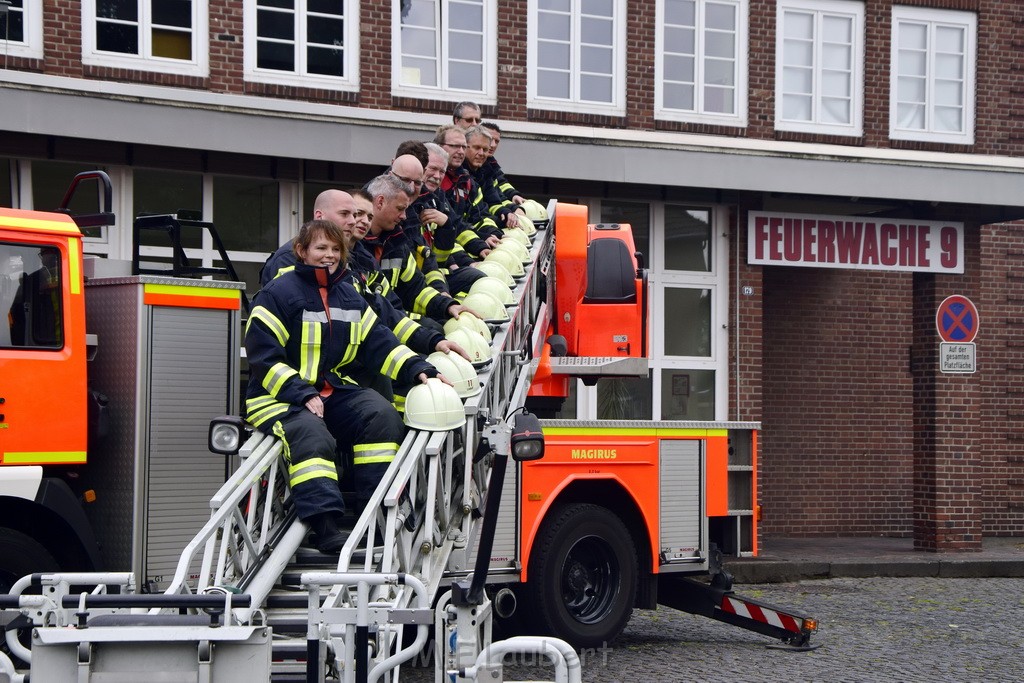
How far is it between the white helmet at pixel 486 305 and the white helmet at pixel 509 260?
783mm

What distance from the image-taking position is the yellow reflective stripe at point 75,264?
762cm

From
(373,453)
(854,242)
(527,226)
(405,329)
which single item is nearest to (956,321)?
(854,242)

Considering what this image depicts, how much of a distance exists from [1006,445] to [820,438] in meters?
2.66

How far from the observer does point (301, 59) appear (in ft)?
51.2

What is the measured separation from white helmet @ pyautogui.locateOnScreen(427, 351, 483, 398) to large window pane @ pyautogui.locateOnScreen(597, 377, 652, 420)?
9.63 m

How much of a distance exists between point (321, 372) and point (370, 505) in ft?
3.09

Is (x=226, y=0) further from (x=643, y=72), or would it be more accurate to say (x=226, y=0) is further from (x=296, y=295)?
(x=296, y=295)

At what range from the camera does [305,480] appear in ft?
20.2

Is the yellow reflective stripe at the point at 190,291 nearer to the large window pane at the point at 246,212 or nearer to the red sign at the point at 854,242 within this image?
the large window pane at the point at 246,212

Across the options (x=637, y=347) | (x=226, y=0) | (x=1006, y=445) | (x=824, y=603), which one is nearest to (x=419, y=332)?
(x=637, y=347)

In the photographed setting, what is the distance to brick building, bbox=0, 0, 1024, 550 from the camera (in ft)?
48.5

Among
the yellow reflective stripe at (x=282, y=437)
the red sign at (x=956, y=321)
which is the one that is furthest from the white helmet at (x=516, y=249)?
the red sign at (x=956, y=321)

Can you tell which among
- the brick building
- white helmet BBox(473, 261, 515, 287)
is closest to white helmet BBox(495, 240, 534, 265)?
white helmet BBox(473, 261, 515, 287)

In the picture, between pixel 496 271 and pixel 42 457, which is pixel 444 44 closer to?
pixel 496 271
